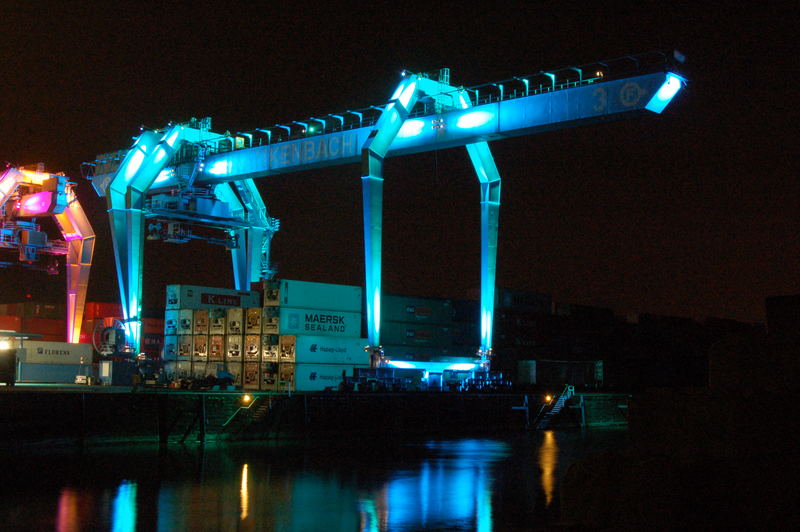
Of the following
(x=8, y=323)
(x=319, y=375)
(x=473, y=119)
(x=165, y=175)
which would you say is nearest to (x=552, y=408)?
(x=319, y=375)

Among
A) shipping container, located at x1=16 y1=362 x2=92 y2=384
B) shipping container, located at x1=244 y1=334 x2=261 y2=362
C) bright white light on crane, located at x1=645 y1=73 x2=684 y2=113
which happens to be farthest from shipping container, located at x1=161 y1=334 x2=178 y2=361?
Result: bright white light on crane, located at x1=645 y1=73 x2=684 y2=113

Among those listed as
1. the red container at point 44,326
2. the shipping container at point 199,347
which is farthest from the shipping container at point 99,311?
the shipping container at point 199,347

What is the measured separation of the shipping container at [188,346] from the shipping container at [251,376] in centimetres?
254

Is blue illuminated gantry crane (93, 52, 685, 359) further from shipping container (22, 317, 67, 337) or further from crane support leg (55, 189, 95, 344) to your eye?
shipping container (22, 317, 67, 337)

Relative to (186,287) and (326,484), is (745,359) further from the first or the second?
(186,287)

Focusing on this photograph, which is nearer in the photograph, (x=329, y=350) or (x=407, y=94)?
(x=407, y=94)

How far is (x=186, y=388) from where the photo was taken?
98.6 feet

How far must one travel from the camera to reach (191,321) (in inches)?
1415

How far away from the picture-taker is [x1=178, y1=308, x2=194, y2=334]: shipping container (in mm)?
35469

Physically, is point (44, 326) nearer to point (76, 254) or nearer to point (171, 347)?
point (76, 254)

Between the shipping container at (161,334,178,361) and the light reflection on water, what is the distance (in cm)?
1107

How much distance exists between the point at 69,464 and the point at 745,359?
19671 millimetres

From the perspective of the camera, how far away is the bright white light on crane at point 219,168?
130 feet

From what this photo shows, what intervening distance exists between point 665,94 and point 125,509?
20.8 metres
